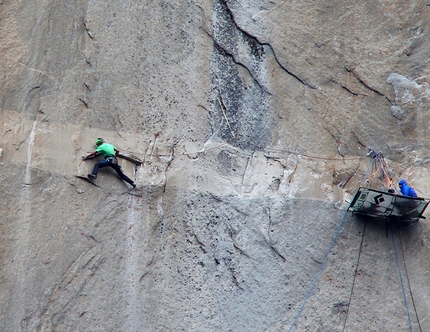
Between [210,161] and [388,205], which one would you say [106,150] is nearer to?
[210,161]

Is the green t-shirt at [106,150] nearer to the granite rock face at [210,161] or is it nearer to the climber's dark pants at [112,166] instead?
the climber's dark pants at [112,166]

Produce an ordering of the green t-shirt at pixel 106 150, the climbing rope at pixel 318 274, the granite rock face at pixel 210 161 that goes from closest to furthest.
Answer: the granite rock face at pixel 210 161 → the green t-shirt at pixel 106 150 → the climbing rope at pixel 318 274

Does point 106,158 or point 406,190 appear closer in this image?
point 106,158

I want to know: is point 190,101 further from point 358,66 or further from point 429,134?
point 429,134

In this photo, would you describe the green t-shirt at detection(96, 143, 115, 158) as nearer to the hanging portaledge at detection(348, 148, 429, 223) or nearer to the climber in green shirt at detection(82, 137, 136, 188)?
the climber in green shirt at detection(82, 137, 136, 188)

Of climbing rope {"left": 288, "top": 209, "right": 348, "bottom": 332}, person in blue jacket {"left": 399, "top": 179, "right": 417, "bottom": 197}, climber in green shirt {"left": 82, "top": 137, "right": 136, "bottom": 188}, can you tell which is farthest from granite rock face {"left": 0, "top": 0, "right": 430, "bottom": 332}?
person in blue jacket {"left": 399, "top": 179, "right": 417, "bottom": 197}

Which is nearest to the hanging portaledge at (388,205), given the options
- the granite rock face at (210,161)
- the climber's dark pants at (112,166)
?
the granite rock face at (210,161)

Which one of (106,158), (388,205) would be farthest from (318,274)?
(106,158)
